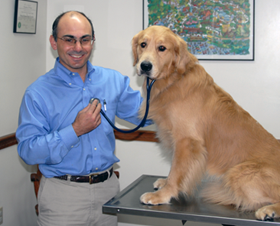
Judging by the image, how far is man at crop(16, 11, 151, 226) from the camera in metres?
1.69

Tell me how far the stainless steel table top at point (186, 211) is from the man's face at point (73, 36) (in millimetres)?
904

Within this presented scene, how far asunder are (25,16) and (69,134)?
62.6 inches

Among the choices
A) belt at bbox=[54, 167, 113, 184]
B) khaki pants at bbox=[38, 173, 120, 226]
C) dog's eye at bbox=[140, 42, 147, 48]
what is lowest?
khaki pants at bbox=[38, 173, 120, 226]

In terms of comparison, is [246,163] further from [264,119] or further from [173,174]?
[264,119]

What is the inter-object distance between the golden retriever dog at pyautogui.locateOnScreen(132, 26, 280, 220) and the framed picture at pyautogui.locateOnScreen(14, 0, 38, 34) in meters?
1.36

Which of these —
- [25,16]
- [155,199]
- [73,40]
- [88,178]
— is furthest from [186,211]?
[25,16]

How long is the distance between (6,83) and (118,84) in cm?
107

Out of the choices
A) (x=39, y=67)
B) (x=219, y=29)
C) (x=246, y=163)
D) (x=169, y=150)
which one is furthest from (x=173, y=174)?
(x=39, y=67)

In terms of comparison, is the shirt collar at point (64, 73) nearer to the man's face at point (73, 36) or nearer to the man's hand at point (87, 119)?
the man's face at point (73, 36)

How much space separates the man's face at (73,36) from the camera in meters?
1.79

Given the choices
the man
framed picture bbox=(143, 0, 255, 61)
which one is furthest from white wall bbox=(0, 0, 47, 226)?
framed picture bbox=(143, 0, 255, 61)

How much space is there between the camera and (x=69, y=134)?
169cm

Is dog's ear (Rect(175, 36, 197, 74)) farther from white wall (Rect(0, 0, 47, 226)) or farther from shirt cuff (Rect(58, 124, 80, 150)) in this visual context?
white wall (Rect(0, 0, 47, 226))

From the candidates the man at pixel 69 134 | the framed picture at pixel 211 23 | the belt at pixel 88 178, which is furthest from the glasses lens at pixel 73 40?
the framed picture at pixel 211 23
